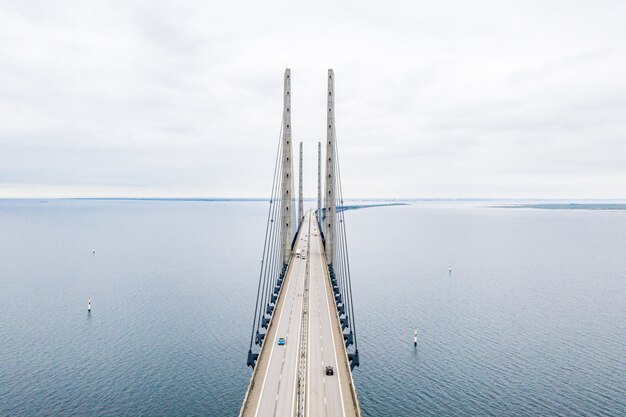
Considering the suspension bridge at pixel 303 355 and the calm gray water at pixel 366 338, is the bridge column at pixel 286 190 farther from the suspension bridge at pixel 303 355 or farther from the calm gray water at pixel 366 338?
the calm gray water at pixel 366 338

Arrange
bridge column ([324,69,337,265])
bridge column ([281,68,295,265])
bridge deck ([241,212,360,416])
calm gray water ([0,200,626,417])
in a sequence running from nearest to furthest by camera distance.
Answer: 1. bridge deck ([241,212,360,416])
2. calm gray water ([0,200,626,417])
3. bridge column ([281,68,295,265])
4. bridge column ([324,69,337,265])

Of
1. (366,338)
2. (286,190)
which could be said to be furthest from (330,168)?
(366,338)

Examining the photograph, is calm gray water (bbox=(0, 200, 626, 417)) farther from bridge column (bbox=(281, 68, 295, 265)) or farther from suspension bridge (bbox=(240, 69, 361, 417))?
bridge column (bbox=(281, 68, 295, 265))

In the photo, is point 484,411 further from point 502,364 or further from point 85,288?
point 85,288

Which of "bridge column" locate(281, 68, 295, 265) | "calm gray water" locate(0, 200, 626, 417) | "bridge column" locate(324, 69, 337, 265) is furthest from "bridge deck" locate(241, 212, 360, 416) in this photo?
"bridge column" locate(324, 69, 337, 265)

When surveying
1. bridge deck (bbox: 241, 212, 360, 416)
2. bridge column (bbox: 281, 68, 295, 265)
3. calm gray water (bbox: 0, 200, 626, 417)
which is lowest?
calm gray water (bbox: 0, 200, 626, 417)

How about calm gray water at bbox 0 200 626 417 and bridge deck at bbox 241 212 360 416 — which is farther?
calm gray water at bbox 0 200 626 417

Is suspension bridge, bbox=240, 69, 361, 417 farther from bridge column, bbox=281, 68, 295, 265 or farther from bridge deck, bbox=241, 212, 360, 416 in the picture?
bridge column, bbox=281, 68, 295, 265

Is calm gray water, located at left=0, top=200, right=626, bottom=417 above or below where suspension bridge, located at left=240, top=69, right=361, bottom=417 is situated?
below

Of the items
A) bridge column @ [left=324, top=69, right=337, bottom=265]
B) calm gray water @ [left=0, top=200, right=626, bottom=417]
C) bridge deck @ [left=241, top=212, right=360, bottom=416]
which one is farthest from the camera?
bridge column @ [left=324, top=69, right=337, bottom=265]

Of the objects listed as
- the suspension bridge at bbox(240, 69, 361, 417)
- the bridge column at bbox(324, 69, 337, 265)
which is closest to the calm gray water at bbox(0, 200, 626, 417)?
the suspension bridge at bbox(240, 69, 361, 417)

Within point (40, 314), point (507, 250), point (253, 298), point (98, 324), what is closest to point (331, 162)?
point (253, 298)
